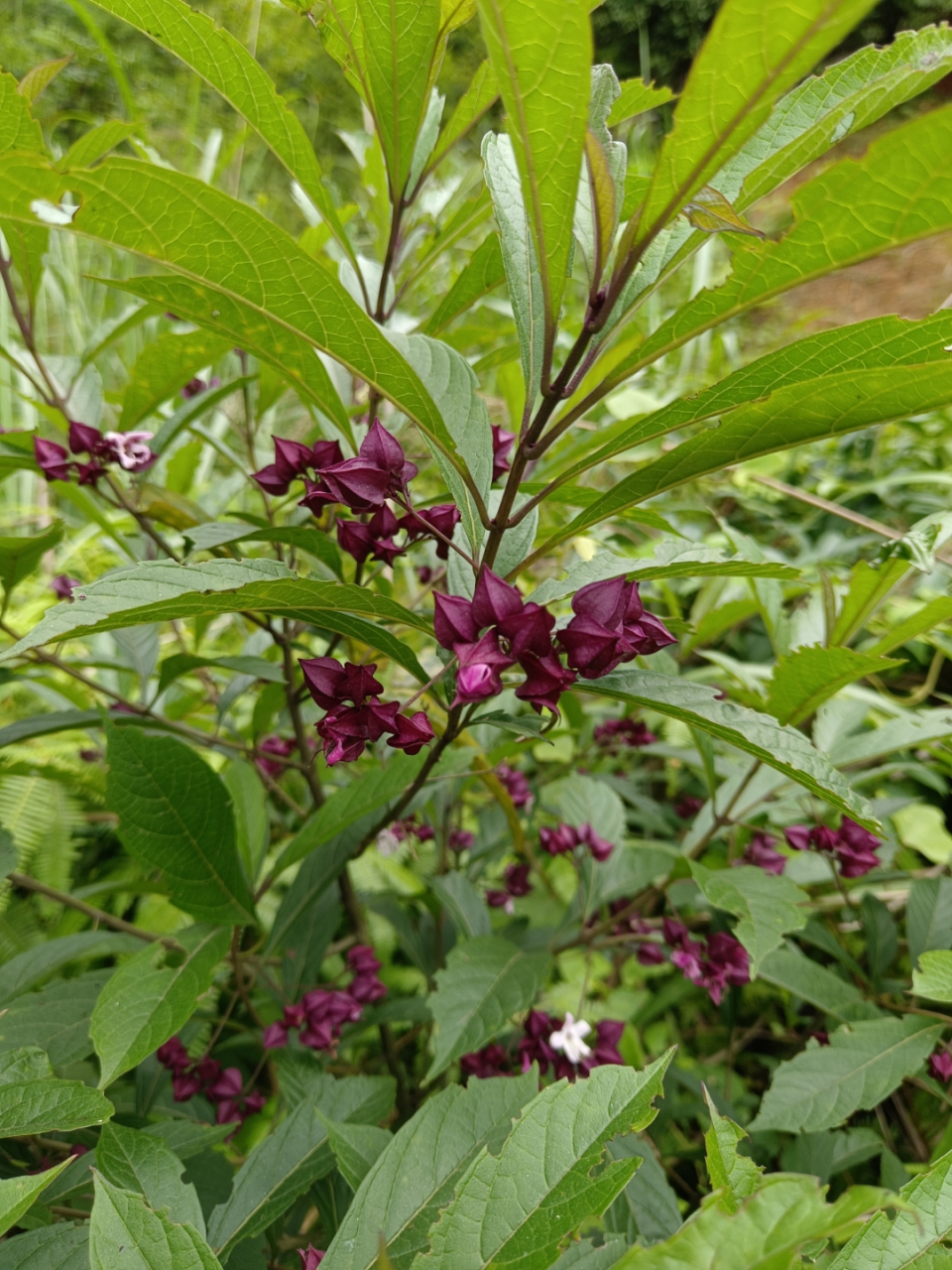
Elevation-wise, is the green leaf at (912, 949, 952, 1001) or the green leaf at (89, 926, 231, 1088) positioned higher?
the green leaf at (89, 926, 231, 1088)

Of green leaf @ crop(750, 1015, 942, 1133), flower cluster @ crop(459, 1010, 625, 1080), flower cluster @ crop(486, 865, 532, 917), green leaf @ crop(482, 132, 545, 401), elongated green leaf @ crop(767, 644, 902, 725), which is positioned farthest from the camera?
flower cluster @ crop(486, 865, 532, 917)

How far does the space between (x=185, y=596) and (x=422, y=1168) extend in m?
0.45

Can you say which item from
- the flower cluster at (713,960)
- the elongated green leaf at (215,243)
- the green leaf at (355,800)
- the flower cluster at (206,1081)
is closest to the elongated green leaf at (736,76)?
the elongated green leaf at (215,243)

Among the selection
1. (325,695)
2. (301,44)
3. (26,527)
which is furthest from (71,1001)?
(301,44)

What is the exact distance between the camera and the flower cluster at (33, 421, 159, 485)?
2.82ft

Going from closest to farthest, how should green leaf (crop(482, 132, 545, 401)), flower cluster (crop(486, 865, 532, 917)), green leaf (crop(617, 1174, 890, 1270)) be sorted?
green leaf (crop(617, 1174, 890, 1270)), green leaf (crop(482, 132, 545, 401)), flower cluster (crop(486, 865, 532, 917))

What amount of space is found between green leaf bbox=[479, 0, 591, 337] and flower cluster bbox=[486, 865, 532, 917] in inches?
44.1

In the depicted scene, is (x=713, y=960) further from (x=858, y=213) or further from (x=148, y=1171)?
(x=858, y=213)

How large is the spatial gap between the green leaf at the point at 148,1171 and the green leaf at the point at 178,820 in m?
0.20

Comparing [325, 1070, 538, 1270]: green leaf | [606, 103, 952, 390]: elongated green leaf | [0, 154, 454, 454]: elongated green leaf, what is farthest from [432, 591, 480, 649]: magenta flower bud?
[325, 1070, 538, 1270]: green leaf

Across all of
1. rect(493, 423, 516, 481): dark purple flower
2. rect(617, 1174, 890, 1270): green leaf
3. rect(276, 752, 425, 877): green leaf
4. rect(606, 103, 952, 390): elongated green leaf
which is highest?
rect(606, 103, 952, 390): elongated green leaf

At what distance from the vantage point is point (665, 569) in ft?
1.78

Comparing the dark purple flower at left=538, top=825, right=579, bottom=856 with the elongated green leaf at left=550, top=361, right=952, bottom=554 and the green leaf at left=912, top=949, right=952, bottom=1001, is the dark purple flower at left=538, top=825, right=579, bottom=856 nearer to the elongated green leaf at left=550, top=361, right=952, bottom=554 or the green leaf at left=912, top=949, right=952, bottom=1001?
the green leaf at left=912, top=949, right=952, bottom=1001

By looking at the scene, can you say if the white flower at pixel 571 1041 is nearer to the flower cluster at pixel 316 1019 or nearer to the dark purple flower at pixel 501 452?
the flower cluster at pixel 316 1019
